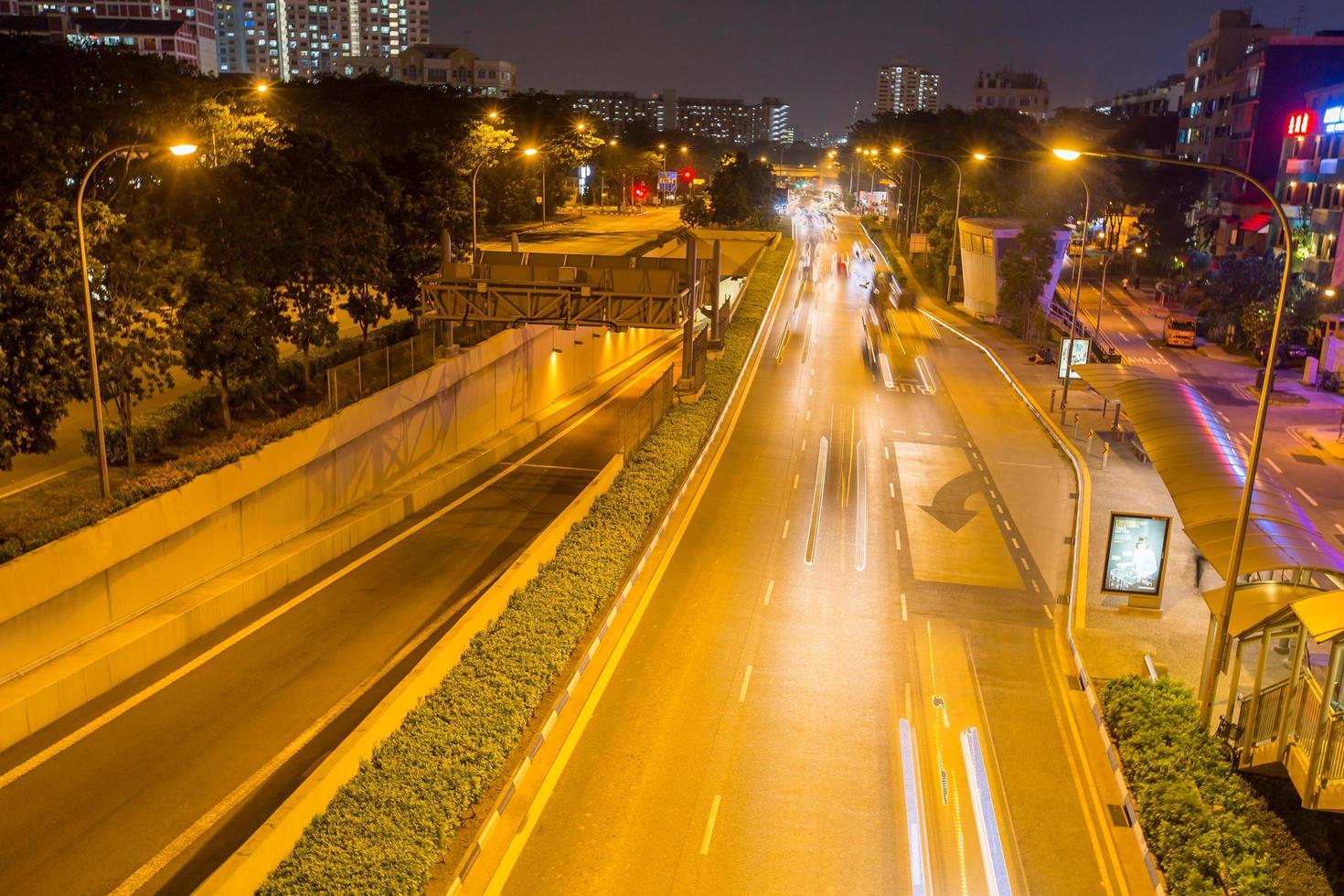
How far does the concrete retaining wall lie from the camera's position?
18.0 meters

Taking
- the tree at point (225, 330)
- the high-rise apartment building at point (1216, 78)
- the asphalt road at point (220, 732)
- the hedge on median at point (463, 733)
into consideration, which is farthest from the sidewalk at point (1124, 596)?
the high-rise apartment building at point (1216, 78)

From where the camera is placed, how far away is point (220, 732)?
676 inches

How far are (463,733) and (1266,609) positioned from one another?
506 inches

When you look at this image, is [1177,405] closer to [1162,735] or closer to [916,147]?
[1162,735]

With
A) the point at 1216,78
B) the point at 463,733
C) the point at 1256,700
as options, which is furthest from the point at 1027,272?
the point at 1216,78

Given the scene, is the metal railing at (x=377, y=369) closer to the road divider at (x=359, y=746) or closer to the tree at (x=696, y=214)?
the road divider at (x=359, y=746)

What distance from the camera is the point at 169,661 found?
19969mm

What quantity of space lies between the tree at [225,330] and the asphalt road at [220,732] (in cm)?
619

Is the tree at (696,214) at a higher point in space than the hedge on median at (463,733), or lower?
higher

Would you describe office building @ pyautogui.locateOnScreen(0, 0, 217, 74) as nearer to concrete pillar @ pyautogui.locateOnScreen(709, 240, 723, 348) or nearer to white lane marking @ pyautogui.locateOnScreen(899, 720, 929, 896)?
concrete pillar @ pyautogui.locateOnScreen(709, 240, 723, 348)

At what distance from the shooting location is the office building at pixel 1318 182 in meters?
60.5

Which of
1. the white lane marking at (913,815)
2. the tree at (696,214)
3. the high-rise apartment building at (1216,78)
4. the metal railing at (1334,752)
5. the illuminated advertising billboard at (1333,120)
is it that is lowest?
the white lane marking at (913,815)

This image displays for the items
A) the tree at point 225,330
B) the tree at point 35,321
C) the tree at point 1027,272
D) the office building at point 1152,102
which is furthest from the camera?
the office building at point 1152,102

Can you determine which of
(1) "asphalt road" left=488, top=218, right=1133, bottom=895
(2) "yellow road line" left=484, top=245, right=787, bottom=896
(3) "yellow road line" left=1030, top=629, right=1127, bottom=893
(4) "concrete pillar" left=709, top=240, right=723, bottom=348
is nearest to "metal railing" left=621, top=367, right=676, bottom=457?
(2) "yellow road line" left=484, top=245, right=787, bottom=896
